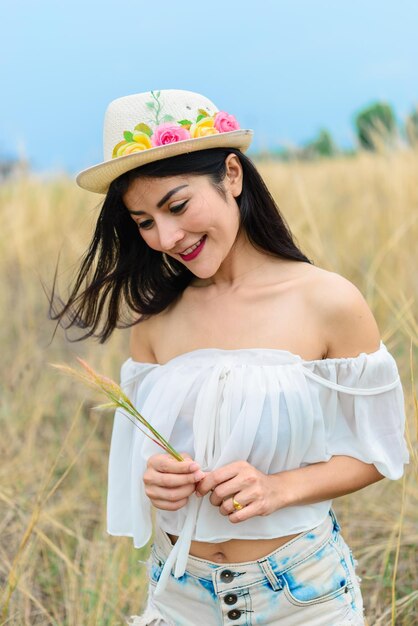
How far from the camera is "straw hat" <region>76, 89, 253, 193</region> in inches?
51.4

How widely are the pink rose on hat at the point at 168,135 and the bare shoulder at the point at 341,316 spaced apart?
326 mm

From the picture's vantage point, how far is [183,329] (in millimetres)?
1438

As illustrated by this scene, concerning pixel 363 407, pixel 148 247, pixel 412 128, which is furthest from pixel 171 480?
pixel 412 128

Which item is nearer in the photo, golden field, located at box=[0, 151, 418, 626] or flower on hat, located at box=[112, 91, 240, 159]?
flower on hat, located at box=[112, 91, 240, 159]

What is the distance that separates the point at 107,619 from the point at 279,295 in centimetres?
102

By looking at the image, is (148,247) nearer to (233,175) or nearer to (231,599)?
(233,175)

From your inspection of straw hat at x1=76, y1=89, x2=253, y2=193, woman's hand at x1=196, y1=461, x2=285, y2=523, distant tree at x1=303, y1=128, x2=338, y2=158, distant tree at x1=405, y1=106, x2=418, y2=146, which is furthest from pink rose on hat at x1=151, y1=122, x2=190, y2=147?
distant tree at x1=303, y1=128, x2=338, y2=158

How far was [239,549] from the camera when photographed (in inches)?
51.4

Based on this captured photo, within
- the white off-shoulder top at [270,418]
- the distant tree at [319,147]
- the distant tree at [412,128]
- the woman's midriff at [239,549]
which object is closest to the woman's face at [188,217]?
the white off-shoulder top at [270,418]

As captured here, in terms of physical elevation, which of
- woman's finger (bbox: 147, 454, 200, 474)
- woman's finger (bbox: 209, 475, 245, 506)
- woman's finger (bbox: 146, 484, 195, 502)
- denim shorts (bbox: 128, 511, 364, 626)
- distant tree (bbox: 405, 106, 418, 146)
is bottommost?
distant tree (bbox: 405, 106, 418, 146)

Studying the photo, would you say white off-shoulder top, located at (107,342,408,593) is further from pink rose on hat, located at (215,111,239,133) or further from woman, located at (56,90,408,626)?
pink rose on hat, located at (215,111,239,133)

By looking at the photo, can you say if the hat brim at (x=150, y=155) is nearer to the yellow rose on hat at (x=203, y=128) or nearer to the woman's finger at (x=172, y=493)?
the yellow rose on hat at (x=203, y=128)

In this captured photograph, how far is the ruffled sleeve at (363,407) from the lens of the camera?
1303 mm

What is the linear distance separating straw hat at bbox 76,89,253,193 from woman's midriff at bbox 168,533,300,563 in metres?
0.65
